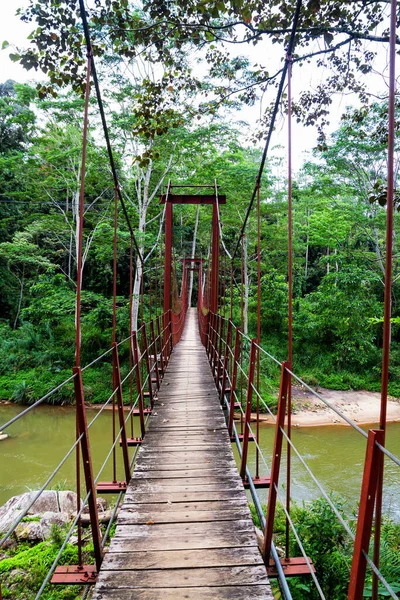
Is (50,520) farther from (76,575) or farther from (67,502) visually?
(76,575)

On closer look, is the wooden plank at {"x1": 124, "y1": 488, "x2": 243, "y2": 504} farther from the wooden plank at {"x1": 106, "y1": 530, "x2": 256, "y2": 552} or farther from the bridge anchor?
the bridge anchor

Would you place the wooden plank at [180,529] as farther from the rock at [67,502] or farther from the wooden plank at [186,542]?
the rock at [67,502]

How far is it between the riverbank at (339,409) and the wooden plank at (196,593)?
6.99 m

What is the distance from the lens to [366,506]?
2.34 feet

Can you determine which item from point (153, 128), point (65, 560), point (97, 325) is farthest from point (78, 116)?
point (65, 560)

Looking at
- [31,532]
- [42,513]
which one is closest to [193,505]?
[31,532]

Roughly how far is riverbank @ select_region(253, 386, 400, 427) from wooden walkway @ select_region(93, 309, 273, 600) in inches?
235

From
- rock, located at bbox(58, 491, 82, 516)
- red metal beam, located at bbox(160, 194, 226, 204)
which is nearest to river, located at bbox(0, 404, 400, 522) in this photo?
rock, located at bbox(58, 491, 82, 516)

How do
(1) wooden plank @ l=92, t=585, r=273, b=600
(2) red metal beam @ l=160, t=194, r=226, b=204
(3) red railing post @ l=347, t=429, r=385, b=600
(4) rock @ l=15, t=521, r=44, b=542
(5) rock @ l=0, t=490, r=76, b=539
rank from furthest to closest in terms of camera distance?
(2) red metal beam @ l=160, t=194, r=226, b=204 < (5) rock @ l=0, t=490, r=76, b=539 < (4) rock @ l=15, t=521, r=44, b=542 < (1) wooden plank @ l=92, t=585, r=273, b=600 < (3) red railing post @ l=347, t=429, r=385, b=600

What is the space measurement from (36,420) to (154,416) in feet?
22.4

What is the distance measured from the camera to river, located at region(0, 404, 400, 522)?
544 cm

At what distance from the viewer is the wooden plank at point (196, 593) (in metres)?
1.18

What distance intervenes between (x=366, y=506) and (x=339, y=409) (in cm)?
930

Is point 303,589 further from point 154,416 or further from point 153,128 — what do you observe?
point 153,128
